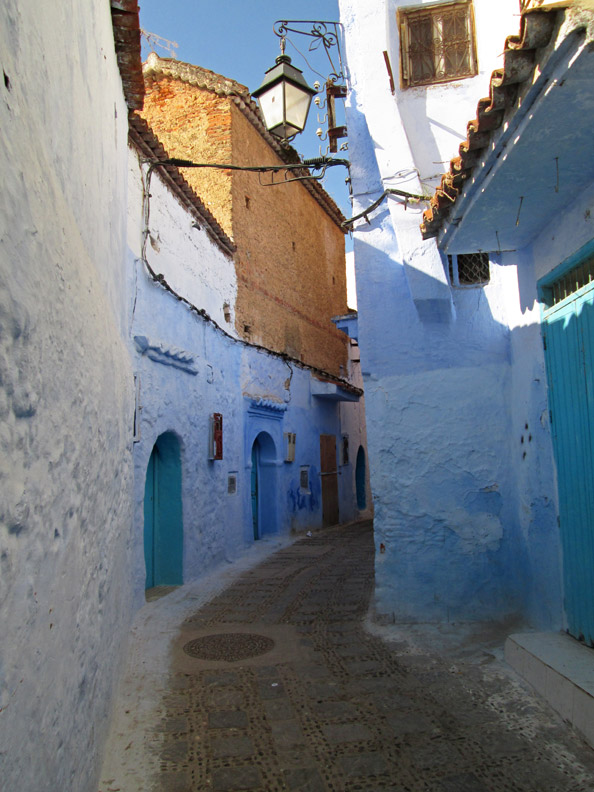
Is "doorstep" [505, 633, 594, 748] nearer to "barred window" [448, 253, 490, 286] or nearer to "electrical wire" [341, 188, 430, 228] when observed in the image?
"barred window" [448, 253, 490, 286]

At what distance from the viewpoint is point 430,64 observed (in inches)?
248

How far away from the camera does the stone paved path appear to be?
3055mm

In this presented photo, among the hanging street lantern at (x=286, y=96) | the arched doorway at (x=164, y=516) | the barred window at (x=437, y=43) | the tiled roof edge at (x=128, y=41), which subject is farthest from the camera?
the arched doorway at (x=164, y=516)

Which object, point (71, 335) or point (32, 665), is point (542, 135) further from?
point (32, 665)

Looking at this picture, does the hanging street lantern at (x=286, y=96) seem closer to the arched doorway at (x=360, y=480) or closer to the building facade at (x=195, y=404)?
the building facade at (x=195, y=404)

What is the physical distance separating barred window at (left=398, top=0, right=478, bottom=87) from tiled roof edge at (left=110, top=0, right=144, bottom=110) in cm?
286

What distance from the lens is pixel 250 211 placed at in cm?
1216

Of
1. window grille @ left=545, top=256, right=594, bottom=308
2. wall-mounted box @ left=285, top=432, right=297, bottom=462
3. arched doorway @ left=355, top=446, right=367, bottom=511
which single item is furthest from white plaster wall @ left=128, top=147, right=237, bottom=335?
arched doorway @ left=355, top=446, right=367, bottom=511

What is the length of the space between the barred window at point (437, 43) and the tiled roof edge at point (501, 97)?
2.44m

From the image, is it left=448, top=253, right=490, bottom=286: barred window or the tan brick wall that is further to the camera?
the tan brick wall

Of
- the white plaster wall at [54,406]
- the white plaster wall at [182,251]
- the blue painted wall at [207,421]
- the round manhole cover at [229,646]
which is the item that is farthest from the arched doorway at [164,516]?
the white plaster wall at [54,406]

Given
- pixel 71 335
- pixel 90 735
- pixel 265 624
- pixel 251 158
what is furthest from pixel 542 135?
pixel 251 158

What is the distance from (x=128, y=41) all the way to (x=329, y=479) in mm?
11577

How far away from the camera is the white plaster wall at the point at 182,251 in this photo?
22.7ft
